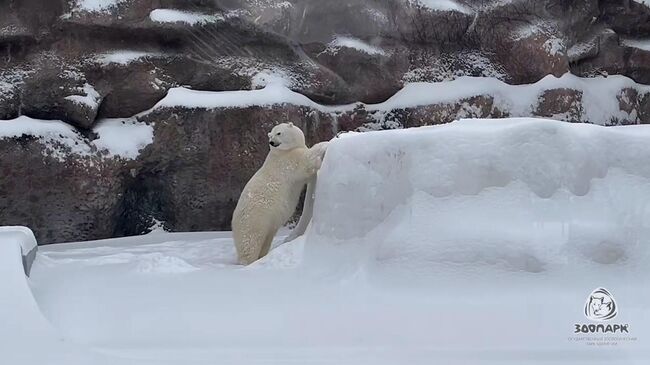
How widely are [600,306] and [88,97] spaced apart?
5411 millimetres

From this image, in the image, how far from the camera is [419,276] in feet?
11.5

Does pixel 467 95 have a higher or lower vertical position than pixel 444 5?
lower

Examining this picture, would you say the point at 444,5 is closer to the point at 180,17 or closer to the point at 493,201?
the point at 180,17

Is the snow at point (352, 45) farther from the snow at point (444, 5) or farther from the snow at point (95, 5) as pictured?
the snow at point (95, 5)

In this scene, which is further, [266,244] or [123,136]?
[123,136]

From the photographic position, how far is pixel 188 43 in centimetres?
737

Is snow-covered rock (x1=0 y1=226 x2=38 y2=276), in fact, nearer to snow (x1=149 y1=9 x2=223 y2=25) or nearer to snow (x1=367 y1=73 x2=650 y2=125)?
snow (x1=149 y1=9 x2=223 y2=25)

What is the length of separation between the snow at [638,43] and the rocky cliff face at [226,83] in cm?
4

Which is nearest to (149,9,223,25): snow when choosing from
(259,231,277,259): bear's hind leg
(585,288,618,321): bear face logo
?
(259,231,277,259): bear's hind leg

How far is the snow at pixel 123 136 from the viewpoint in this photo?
6.84 m

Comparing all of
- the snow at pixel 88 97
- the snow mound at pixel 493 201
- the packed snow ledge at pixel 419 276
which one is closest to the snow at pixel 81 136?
the snow at pixel 88 97

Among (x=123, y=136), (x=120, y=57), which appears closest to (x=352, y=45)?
(x=120, y=57)

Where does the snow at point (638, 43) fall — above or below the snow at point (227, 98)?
above

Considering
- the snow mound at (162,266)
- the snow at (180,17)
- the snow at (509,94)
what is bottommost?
the snow mound at (162,266)
